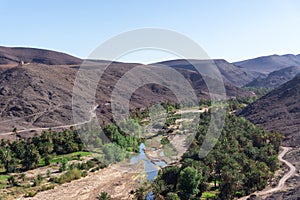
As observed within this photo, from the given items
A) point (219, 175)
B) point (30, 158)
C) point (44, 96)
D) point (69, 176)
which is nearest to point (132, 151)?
point (69, 176)

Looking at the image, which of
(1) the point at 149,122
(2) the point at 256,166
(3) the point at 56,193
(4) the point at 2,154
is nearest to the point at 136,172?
(3) the point at 56,193

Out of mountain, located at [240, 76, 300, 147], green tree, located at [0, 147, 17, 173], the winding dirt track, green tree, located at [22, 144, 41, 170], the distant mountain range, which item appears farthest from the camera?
the distant mountain range

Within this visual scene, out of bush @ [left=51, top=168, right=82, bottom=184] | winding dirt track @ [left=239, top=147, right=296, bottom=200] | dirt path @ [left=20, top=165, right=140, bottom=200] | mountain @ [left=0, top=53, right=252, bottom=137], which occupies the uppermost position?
mountain @ [left=0, top=53, right=252, bottom=137]

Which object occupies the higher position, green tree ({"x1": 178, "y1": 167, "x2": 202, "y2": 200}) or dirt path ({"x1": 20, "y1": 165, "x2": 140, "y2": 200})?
green tree ({"x1": 178, "y1": 167, "x2": 202, "y2": 200})

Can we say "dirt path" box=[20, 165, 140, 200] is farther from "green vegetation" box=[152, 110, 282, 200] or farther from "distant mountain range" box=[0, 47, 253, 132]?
"distant mountain range" box=[0, 47, 253, 132]

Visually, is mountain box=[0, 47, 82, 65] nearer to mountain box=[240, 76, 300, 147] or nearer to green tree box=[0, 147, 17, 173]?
mountain box=[240, 76, 300, 147]

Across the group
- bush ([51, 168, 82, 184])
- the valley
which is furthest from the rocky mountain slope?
bush ([51, 168, 82, 184])

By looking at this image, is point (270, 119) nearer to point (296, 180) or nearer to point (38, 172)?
point (296, 180)

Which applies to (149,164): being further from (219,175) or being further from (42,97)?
(42,97)

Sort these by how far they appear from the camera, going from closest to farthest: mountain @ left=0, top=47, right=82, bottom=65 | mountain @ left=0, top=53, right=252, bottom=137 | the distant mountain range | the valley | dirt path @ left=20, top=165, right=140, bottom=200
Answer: the valley
dirt path @ left=20, top=165, right=140, bottom=200
mountain @ left=0, top=53, right=252, bottom=137
the distant mountain range
mountain @ left=0, top=47, right=82, bottom=65

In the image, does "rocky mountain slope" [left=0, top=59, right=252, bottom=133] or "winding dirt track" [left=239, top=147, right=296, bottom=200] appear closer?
"winding dirt track" [left=239, top=147, right=296, bottom=200]
